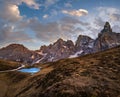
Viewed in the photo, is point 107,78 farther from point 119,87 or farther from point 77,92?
point 77,92

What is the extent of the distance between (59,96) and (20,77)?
57098 mm

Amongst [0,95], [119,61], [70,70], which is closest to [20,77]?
[0,95]

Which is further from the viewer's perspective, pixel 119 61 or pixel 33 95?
pixel 119 61

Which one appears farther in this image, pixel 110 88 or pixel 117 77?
pixel 117 77

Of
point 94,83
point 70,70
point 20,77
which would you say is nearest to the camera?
point 94,83

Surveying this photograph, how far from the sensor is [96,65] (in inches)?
2554

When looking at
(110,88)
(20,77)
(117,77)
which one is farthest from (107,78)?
(20,77)

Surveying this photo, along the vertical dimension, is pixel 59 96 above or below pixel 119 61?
below

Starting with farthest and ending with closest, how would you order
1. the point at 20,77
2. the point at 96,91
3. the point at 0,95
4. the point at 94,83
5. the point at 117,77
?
the point at 20,77 → the point at 0,95 → the point at 117,77 → the point at 94,83 → the point at 96,91

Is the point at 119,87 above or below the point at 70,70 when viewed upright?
below

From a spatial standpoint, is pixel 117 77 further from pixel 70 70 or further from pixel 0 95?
pixel 0 95

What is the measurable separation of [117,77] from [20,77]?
57.6m

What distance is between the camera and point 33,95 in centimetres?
5550

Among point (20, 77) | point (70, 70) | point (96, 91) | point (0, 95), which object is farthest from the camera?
point (20, 77)
